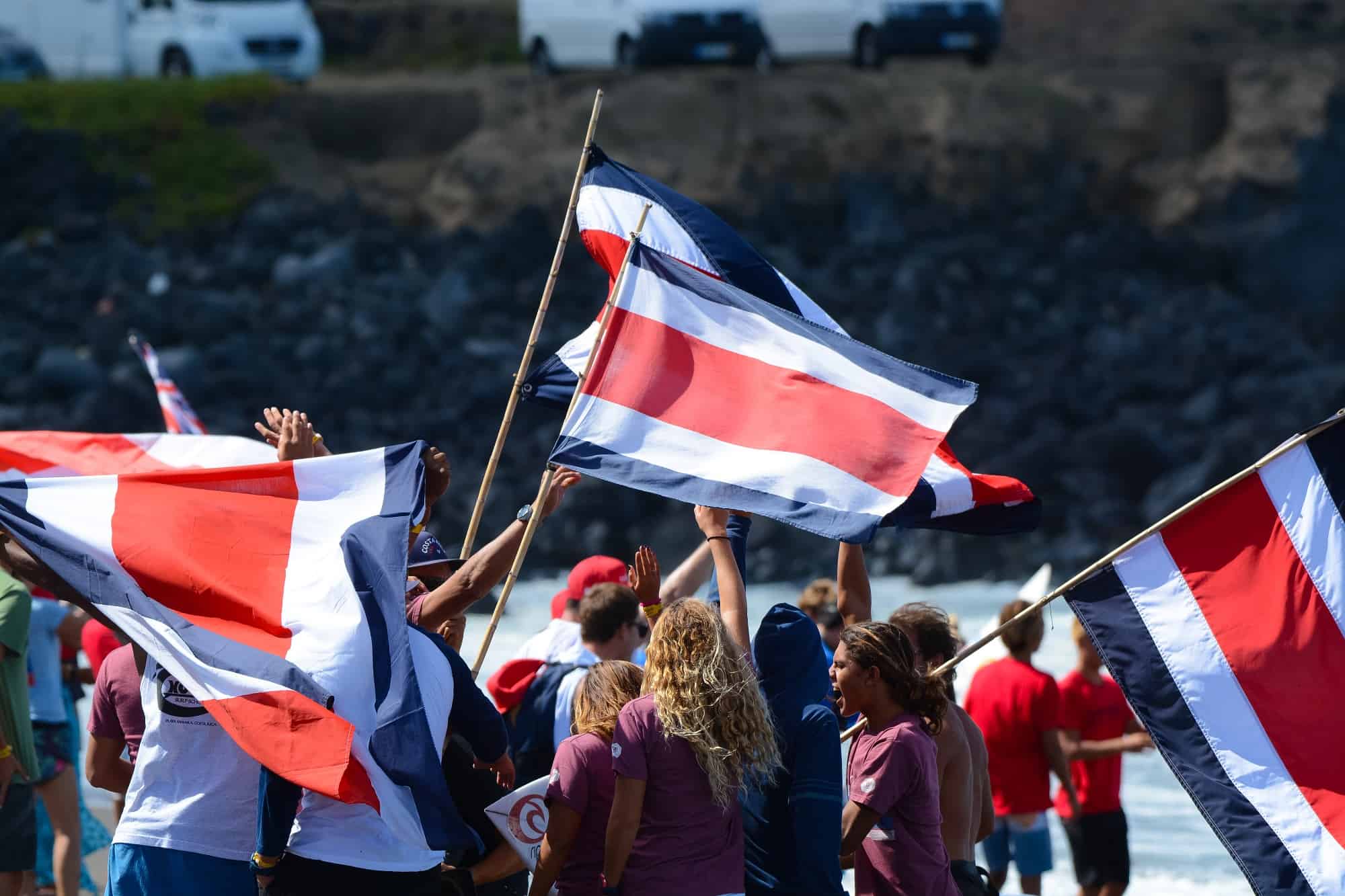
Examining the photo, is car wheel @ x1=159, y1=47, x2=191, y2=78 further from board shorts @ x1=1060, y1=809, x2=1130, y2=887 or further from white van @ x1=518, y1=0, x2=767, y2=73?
board shorts @ x1=1060, y1=809, x2=1130, y2=887

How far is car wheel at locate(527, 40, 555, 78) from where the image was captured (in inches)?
1341

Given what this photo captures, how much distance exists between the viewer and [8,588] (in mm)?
5062

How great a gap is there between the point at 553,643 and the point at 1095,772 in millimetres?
2410

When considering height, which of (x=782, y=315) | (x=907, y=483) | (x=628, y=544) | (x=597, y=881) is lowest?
(x=628, y=544)

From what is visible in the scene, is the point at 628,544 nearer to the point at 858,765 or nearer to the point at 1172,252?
the point at 1172,252

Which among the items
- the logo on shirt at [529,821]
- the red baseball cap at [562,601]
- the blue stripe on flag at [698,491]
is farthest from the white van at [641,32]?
the logo on shirt at [529,821]

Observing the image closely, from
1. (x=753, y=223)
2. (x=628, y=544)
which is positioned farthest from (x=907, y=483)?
(x=753, y=223)

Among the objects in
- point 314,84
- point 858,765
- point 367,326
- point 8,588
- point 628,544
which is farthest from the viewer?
point 314,84

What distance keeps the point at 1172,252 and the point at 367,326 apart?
1376cm

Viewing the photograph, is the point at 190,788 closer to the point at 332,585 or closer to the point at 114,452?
the point at 332,585

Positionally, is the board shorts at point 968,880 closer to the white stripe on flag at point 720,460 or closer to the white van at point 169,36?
the white stripe on flag at point 720,460

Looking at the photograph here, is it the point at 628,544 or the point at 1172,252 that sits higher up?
the point at 1172,252

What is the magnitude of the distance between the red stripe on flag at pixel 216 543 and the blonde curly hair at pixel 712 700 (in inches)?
32.1

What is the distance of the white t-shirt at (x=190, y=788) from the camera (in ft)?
13.5
